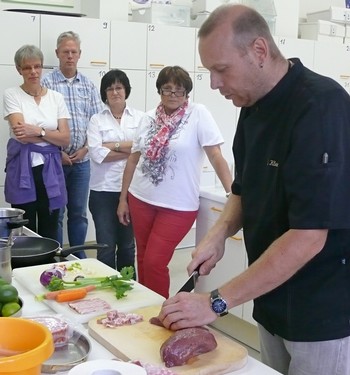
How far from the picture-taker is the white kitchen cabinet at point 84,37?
4281mm

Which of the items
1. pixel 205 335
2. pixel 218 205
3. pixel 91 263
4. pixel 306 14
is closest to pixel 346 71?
pixel 306 14

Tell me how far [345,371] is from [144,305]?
21.4 inches

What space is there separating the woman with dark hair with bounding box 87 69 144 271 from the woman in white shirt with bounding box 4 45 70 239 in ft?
0.88

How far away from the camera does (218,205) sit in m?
2.96

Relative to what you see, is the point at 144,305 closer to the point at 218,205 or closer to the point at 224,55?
the point at 224,55

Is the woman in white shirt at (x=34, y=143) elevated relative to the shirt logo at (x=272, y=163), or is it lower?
lower

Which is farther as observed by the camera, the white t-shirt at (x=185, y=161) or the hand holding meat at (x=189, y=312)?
the white t-shirt at (x=185, y=161)

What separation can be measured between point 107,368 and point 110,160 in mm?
2330

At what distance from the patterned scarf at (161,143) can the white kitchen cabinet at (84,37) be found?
173 cm

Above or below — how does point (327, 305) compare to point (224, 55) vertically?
below

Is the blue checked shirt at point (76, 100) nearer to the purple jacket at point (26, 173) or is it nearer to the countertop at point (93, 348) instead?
the purple jacket at point (26, 173)

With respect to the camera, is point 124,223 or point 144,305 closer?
point 144,305

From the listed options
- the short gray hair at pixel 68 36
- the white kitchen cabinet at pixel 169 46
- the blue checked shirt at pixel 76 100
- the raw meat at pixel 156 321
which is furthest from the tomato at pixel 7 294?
the white kitchen cabinet at pixel 169 46

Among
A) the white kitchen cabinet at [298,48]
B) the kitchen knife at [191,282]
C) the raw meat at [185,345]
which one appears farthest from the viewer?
the white kitchen cabinet at [298,48]
